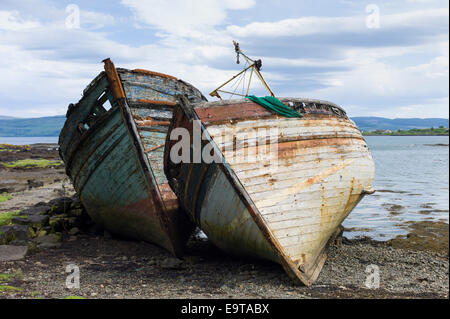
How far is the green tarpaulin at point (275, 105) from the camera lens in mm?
7062

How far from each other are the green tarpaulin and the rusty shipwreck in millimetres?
40

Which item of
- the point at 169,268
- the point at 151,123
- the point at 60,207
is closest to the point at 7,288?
the point at 169,268

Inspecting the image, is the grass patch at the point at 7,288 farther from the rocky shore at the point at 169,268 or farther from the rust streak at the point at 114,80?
the rust streak at the point at 114,80

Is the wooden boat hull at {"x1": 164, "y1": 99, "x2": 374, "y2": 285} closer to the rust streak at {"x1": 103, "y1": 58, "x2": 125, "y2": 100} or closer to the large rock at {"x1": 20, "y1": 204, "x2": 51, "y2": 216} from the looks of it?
the rust streak at {"x1": 103, "y1": 58, "x2": 125, "y2": 100}

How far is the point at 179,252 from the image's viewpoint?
338 inches

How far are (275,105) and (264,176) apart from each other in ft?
4.03

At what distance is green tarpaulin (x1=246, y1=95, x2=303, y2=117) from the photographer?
706 cm

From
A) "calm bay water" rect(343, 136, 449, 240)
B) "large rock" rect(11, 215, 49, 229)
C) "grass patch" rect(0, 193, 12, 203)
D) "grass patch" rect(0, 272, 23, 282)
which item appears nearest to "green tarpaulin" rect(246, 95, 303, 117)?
"grass patch" rect(0, 272, 23, 282)

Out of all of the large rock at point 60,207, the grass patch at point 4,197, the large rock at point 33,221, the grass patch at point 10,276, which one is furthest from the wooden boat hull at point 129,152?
the grass patch at point 4,197

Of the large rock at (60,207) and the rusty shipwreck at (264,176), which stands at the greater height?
the rusty shipwreck at (264,176)

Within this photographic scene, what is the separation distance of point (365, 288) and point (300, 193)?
6.06 ft

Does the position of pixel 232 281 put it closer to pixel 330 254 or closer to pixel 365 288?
pixel 365 288

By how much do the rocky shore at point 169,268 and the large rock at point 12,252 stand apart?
0.02 m

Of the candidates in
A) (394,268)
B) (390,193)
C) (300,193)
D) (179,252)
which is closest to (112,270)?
(179,252)
